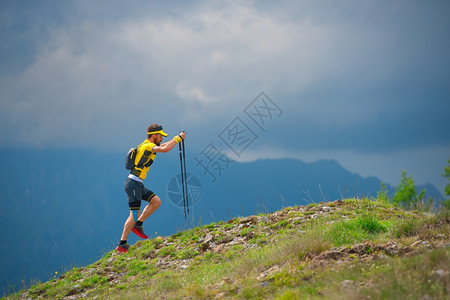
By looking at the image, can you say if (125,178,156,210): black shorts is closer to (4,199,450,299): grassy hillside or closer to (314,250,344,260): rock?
(4,199,450,299): grassy hillside

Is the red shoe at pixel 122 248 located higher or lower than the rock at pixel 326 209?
higher

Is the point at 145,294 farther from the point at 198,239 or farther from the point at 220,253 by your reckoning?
the point at 198,239

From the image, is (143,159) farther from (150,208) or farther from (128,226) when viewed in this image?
(128,226)

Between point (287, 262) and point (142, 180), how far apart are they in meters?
6.48

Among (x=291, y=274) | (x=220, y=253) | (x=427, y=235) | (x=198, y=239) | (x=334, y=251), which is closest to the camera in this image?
(x=291, y=274)

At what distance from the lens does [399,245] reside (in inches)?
305

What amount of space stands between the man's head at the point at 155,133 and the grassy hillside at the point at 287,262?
360cm

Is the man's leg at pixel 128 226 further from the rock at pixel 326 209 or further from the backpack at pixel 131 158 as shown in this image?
the rock at pixel 326 209

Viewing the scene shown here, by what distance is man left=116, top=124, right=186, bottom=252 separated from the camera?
12.6 metres

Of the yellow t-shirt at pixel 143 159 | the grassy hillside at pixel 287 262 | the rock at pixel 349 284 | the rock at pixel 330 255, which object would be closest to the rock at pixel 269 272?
the grassy hillside at pixel 287 262

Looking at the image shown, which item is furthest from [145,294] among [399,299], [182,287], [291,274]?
[399,299]

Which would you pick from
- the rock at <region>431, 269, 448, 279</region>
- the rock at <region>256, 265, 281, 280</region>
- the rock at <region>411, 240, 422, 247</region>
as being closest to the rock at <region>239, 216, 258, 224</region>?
the rock at <region>256, 265, 281, 280</region>

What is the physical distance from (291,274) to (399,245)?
2416 mm

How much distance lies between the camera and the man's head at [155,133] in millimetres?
13023
